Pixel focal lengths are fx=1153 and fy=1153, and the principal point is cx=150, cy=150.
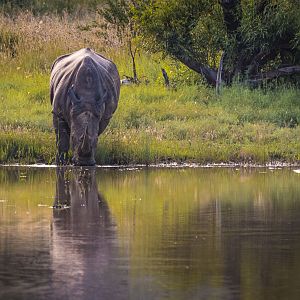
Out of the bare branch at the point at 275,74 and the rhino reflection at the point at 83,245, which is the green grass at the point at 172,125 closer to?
the bare branch at the point at 275,74

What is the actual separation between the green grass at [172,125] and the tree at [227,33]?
832 mm

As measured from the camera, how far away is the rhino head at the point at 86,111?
59.2 feet

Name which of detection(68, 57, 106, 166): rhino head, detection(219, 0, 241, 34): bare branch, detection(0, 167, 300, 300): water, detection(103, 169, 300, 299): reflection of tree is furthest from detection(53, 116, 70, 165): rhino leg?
detection(219, 0, 241, 34): bare branch

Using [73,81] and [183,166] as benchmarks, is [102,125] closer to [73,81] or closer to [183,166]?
[73,81]

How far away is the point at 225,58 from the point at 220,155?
21.7 ft

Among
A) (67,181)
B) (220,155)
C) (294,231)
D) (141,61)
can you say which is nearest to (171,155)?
(220,155)

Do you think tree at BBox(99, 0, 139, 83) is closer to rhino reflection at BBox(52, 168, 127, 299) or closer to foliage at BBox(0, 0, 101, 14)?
foliage at BBox(0, 0, 101, 14)

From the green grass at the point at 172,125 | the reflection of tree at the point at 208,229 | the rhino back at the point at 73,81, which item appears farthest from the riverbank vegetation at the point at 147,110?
the reflection of tree at the point at 208,229

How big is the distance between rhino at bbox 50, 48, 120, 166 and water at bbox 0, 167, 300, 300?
0.97 meters

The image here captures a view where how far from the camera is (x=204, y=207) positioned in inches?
535

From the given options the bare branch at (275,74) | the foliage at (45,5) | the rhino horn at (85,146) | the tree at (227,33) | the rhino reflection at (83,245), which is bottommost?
the rhino reflection at (83,245)

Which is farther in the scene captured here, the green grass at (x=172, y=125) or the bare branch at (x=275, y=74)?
the bare branch at (x=275, y=74)

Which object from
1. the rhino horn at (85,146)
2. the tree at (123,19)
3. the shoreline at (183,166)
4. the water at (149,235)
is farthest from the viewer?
the tree at (123,19)

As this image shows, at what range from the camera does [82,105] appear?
722 inches
